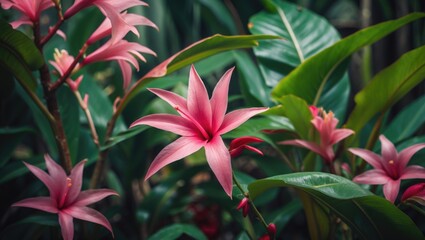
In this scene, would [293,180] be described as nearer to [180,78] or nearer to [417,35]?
[180,78]

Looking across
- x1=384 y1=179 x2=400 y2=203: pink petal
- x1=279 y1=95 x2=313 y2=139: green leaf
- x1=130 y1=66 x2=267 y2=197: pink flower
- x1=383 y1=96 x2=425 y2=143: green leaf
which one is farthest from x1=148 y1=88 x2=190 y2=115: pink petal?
x1=383 y1=96 x2=425 y2=143: green leaf

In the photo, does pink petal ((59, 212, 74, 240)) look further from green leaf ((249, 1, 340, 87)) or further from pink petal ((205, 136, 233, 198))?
green leaf ((249, 1, 340, 87))

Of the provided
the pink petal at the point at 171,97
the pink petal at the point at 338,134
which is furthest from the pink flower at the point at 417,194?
the pink petal at the point at 171,97

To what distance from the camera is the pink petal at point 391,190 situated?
2.14ft

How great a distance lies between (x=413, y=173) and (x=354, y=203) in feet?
0.38

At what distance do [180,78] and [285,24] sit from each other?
30cm

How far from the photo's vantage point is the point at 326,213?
76 centimetres

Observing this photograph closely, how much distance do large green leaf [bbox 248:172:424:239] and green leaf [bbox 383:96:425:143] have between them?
0.35 meters

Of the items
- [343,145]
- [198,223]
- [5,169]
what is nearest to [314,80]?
[343,145]

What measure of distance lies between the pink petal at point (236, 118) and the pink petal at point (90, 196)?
21 centimetres

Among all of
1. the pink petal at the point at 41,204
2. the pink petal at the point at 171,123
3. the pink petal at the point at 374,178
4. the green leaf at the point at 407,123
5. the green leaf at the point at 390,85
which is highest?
the pink petal at the point at 171,123

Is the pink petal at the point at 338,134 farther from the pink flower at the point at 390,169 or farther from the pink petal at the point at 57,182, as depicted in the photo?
the pink petal at the point at 57,182

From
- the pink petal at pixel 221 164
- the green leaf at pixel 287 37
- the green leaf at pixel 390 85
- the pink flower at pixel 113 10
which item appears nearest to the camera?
the pink petal at pixel 221 164

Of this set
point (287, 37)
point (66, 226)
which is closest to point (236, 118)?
point (66, 226)
